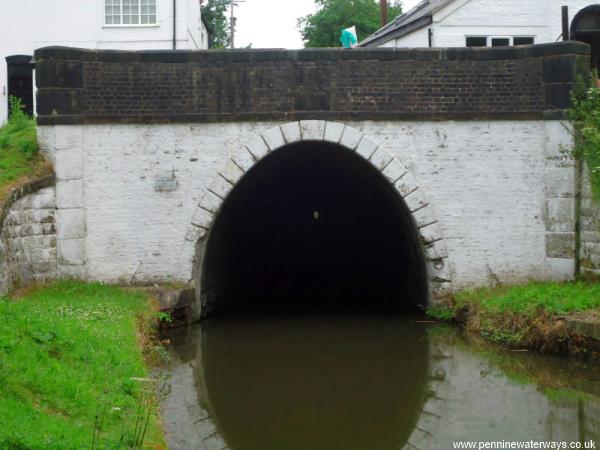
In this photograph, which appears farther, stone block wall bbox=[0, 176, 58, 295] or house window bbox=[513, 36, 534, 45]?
house window bbox=[513, 36, 534, 45]

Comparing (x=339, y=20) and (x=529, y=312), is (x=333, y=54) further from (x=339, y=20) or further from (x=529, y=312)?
(x=339, y=20)

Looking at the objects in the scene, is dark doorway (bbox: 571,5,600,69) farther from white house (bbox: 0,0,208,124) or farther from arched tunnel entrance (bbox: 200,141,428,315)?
white house (bbox: 0,0,208,124)

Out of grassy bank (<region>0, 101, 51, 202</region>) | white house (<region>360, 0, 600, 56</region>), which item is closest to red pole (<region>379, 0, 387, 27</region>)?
white house (<region>360, 0, 600, 56</region>)

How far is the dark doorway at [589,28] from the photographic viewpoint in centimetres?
2011

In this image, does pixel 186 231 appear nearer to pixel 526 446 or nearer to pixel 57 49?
pixel 57 49

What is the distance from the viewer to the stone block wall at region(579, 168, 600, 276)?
1270 cm

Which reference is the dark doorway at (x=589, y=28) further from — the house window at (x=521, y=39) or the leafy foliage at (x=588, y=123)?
the leafy foliage at (x=588, y=123)

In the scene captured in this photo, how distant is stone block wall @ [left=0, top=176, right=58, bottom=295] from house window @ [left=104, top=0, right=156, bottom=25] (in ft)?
32.3

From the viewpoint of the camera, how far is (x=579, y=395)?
936 centimetres

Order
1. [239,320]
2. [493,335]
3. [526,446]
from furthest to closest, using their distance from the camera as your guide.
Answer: [239,320] < [493,335] < [526,446]

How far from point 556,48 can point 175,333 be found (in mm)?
6605

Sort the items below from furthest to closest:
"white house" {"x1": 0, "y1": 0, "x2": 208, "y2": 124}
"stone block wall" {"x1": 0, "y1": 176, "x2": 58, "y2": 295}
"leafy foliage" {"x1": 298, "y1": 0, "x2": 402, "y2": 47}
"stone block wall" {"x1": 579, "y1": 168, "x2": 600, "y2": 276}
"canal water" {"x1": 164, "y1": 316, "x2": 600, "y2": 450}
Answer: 1. "leafy foliage" {"x1": 298, "y1": 0, "x2": 402, "y2": 47}
2. "white house" {"x1": 0, "y1": 0, "x2": 208, "y2": 124}
3. "stone block wall" {"x1": 579, "y1": 168, "x2": 600, "y2": 276}
4. "stone block wall" {"x1": 0, "y1": 176, "x2": 58, "y2": 295}
5. "canal water" {"x1": 164, "y1": 316, "x2": 600, "y2": 450}

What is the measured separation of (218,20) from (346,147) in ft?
94.0

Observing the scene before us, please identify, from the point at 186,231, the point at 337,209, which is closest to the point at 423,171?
the point at 186,231
